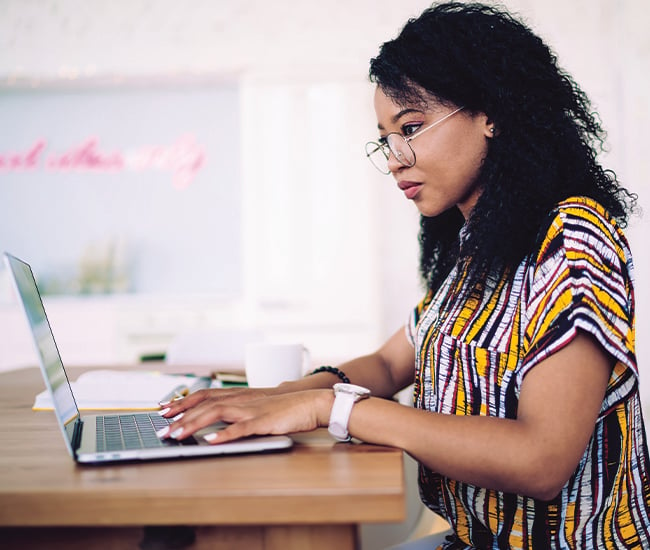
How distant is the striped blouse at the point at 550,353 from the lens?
0.81 metres

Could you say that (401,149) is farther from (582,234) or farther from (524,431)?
(524,431)

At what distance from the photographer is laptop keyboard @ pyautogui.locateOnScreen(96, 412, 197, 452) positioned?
2.51ft

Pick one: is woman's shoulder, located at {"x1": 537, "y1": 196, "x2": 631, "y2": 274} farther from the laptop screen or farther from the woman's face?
the laptop screen

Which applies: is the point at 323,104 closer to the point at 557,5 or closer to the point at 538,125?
the point at 557,5

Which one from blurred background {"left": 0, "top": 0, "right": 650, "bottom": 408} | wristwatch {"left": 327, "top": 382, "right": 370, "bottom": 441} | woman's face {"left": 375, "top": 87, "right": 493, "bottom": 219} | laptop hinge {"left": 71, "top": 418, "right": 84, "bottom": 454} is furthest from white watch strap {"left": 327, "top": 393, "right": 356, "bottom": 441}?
blurred background {"left": 0, "top": 0, "right": 650, "bottom": 408}

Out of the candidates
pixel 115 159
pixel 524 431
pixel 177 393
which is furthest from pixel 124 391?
pixel 115 159

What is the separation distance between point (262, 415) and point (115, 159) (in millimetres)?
4317

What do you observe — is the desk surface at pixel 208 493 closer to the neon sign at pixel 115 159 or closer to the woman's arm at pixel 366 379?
the woman's arm at pixel 366 379

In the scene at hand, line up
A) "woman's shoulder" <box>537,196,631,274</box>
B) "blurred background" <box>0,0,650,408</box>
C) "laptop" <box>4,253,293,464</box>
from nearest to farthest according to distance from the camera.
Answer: "laptop" <box>4,253,293,464</box>, "woman's shoulder" <box>537,196,631,274</box>, "blurred background" <box>0,0,650,408</box>

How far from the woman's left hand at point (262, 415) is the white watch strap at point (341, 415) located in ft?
0.03

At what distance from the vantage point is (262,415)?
0.80 m

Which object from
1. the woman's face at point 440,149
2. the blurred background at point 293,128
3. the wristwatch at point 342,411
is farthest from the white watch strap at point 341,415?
the blurred background at point 293,128

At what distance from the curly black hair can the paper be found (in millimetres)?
604

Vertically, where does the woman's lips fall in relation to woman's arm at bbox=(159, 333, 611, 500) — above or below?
above
